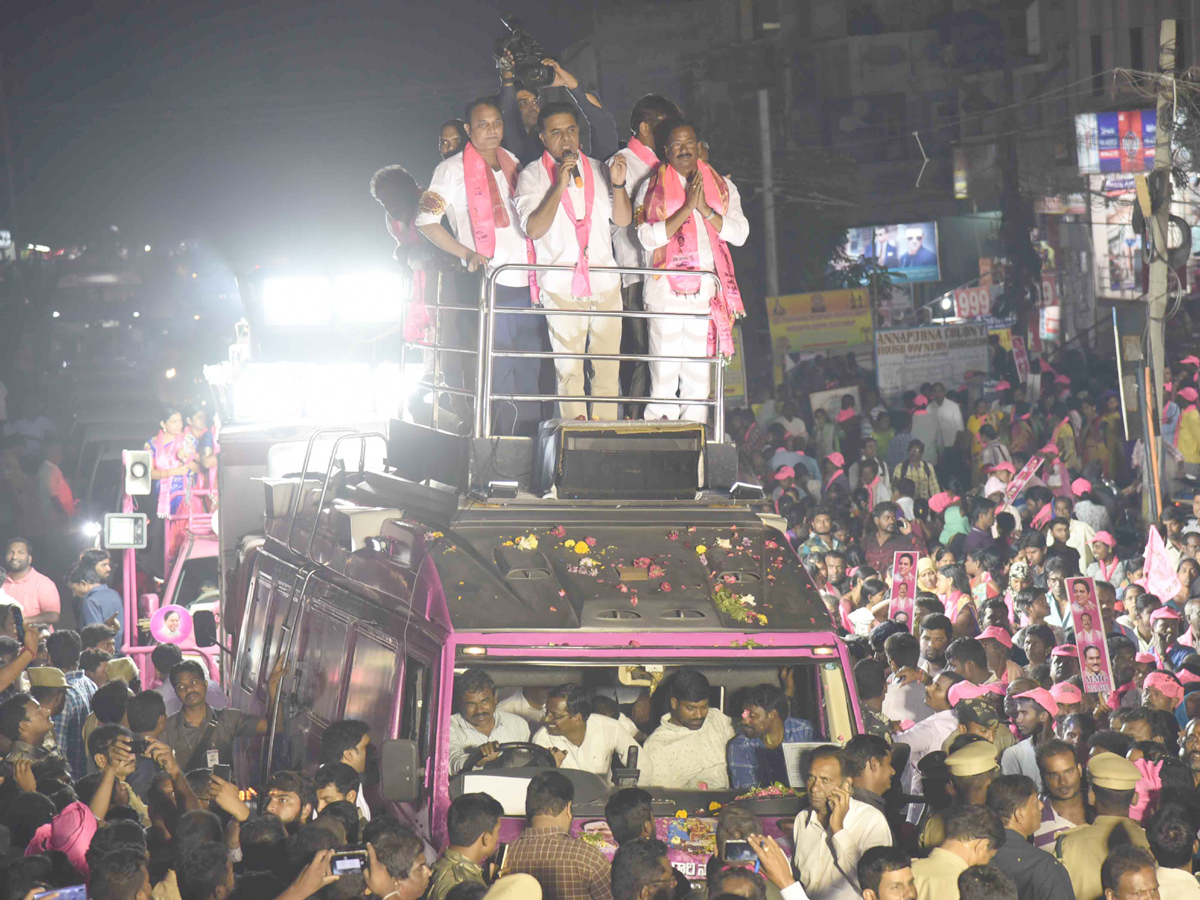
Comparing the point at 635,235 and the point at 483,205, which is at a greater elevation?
the point at 483,205

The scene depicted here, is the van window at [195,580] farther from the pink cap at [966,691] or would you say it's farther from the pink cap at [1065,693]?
the pink cap at [1065,693]

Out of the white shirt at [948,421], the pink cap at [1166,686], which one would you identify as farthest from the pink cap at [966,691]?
the white shirt at [948,421]

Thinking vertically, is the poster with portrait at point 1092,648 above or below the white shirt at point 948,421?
below

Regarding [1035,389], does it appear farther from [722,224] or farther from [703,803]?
[703,803]

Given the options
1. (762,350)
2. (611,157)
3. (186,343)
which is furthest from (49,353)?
(611,157)

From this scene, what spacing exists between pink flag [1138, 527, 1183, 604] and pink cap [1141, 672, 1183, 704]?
344 centimetres

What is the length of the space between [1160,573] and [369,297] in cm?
1004

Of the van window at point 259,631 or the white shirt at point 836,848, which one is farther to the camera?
the van window at point 259,631

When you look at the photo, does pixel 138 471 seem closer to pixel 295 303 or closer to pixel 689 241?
pixel 295 303

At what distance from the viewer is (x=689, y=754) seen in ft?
24.7

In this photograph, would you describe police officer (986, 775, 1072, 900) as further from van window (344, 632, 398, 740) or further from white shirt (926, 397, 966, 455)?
white shirt (926, 397, 966, 455)

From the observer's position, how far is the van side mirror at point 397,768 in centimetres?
642

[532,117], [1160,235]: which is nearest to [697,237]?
[532,117]

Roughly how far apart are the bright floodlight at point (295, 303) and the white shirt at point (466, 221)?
9.80 m
